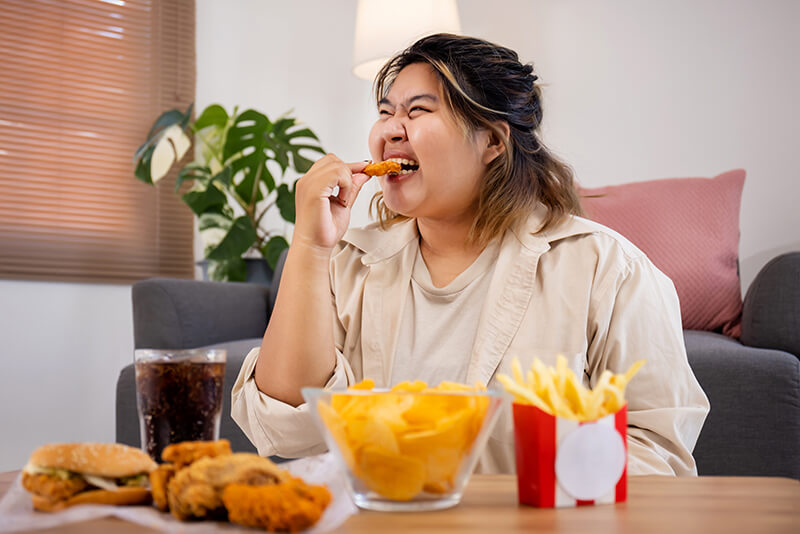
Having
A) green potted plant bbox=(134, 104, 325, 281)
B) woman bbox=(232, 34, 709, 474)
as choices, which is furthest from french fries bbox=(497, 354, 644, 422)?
green potted plant bbox=(134, 104, 325, 281)

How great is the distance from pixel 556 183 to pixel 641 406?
52 centimetres

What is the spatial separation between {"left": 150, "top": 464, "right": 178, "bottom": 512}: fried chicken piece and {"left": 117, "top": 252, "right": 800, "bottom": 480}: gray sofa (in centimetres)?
129

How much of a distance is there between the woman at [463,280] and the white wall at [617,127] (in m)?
A: 1.54

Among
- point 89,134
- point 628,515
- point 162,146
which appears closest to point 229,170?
point 162,146

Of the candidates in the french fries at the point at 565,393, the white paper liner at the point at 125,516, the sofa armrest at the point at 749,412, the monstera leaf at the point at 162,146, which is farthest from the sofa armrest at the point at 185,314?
the french fries at the point at 565,393

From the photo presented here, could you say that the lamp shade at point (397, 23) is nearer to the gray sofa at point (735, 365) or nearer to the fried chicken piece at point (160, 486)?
the gray sofa at point (735, 365)

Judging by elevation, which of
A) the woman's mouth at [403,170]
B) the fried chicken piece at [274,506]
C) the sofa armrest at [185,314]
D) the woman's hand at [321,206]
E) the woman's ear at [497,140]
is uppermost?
the woman's ear at [497,140]

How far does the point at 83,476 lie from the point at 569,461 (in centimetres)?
36

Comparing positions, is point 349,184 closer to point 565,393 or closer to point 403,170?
point 403,170

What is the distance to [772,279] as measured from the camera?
1851 mm

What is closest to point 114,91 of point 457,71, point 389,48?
point 389,48

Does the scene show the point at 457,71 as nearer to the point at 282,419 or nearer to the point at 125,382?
the point at 282,419

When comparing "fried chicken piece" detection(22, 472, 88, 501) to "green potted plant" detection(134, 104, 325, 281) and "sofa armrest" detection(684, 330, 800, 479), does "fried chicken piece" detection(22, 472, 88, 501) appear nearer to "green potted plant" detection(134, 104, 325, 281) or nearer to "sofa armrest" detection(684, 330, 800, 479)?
"sofa armrest" detection(684, 330, 800, 479)

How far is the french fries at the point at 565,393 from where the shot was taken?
615 millimetres
